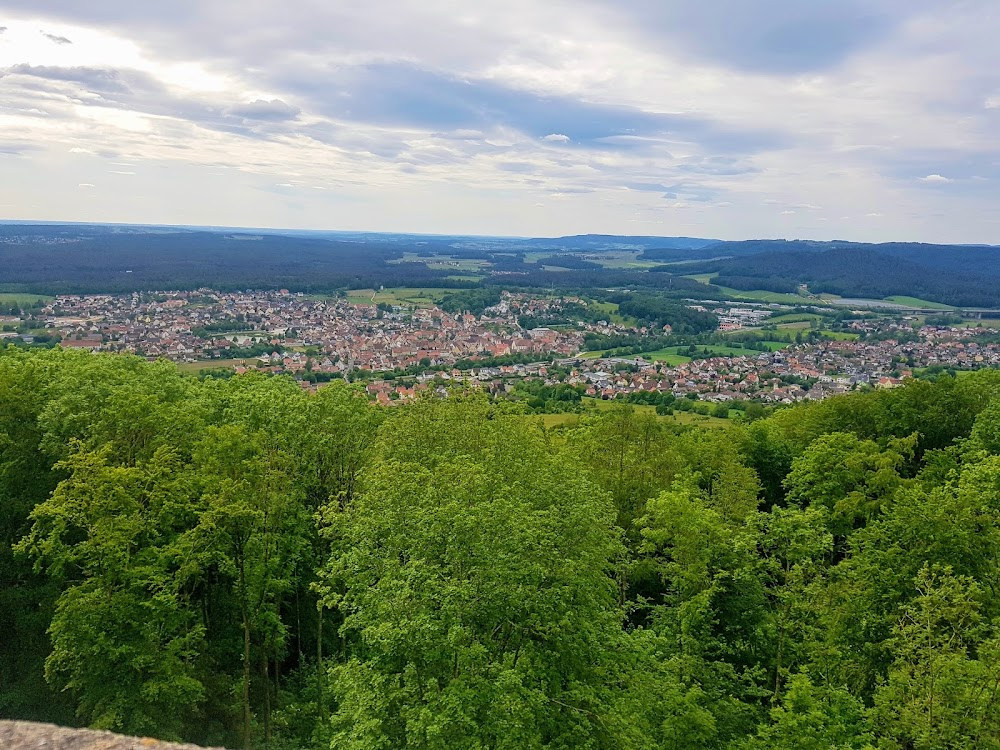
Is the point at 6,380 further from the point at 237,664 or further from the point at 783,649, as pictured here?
the point at 783,649

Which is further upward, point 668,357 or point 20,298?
point 20,298

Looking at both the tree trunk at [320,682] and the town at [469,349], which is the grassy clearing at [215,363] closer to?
the town at [469,349]

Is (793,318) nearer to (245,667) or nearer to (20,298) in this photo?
(245,667)

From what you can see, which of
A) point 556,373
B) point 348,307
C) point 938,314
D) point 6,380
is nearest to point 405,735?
point 6,380

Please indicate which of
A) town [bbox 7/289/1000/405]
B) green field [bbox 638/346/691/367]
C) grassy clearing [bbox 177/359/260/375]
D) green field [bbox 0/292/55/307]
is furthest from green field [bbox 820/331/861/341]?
green field [bbox 0/292/55/307]

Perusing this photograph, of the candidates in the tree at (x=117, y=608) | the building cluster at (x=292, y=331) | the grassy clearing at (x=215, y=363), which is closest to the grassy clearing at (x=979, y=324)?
the building cluster at (x=292, y=331)

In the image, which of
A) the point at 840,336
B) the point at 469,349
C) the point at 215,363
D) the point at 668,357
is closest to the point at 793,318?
the point at 840,336
